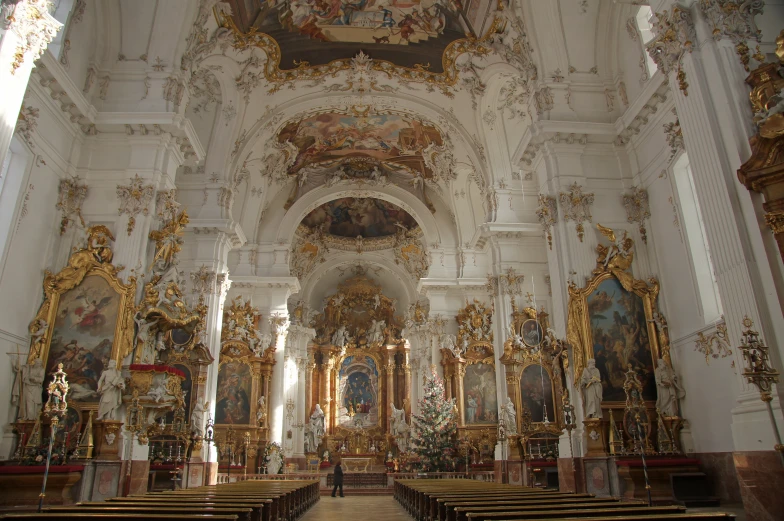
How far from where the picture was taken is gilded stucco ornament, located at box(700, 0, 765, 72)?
749 centimetres

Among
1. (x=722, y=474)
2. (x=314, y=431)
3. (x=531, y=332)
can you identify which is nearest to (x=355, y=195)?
(x=531, y=332)

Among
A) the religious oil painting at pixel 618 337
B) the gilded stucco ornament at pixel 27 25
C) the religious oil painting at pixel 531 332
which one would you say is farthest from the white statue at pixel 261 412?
the gilded stucco ornament at pixel 27 25

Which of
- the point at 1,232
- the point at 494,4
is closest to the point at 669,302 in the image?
the point at 494,4

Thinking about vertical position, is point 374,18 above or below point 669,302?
above

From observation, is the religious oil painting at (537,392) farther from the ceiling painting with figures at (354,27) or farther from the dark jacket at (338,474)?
the ceiling painting with figures at (354,27)

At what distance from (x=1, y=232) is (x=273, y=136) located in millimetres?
10861

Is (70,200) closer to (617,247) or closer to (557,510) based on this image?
(557,510)

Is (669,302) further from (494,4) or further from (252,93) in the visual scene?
(252,93)

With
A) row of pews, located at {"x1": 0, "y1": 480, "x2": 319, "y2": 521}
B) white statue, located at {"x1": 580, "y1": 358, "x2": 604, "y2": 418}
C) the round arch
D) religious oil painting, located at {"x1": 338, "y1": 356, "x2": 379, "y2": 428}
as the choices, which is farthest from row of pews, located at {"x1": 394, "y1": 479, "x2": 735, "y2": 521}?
religious oil painting, located at {"x1": 338, "y1": 356, "x2": 379, "y2": 428}

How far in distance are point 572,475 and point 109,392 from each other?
27.6 feet

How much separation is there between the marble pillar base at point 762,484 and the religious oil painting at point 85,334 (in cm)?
981

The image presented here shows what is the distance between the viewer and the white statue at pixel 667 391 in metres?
10.6

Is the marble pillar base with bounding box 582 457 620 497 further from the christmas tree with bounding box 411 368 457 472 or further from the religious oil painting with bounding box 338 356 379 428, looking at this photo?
the religious oil painting with bounding box 338 356 379 428

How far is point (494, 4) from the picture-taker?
14.5 metres
